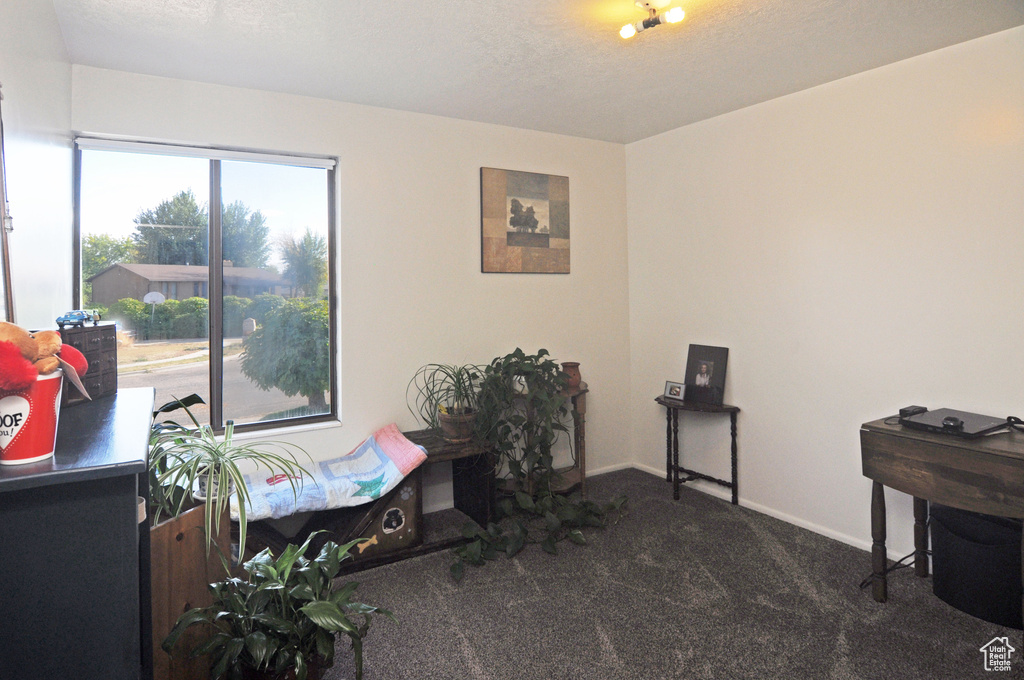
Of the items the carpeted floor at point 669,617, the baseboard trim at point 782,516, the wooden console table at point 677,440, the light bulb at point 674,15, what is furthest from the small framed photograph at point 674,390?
the light bulb at point 674,15

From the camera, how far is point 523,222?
13.1 feet

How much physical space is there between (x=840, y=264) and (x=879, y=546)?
145cm

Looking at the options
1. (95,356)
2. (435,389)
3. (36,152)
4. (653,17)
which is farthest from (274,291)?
(653,17)

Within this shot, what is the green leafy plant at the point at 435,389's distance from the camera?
361 cm

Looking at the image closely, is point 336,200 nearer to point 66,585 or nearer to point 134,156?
point 134,156

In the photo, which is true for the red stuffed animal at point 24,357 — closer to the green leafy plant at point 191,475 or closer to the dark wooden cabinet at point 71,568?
the dark wooden cabinet at point 71,568

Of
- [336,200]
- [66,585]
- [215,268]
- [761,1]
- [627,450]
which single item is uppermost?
[761,1]

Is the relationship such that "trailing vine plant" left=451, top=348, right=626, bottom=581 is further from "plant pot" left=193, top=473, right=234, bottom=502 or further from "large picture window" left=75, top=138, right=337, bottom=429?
"plant pot" left=193, top=473, right=234, bottom=502

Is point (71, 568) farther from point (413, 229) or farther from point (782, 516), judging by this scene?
point (782, 516)

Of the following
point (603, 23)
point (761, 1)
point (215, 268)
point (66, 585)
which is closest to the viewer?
point (66, 585)

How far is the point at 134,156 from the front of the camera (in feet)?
9.81

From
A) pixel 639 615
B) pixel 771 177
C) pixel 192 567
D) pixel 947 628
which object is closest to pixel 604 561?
pixel 639 615

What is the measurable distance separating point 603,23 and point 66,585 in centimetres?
250

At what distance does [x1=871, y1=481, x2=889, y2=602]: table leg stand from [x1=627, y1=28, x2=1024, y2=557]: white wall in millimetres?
443
